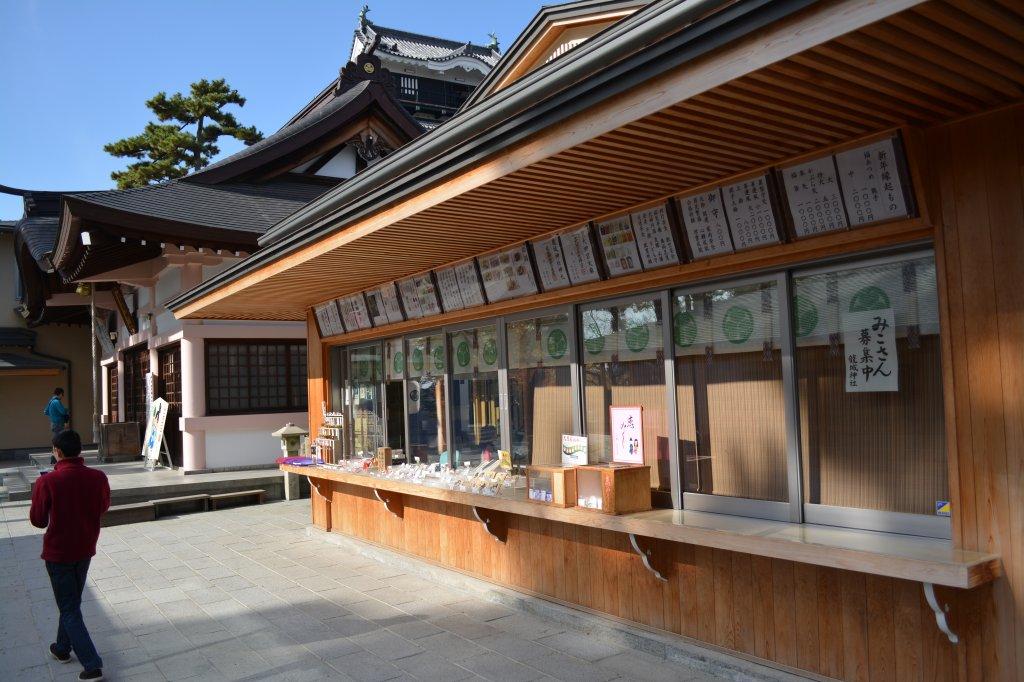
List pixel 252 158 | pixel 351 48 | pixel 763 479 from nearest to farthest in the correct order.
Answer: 1. pixel 763 479
2. pixel 252 158
3. pixel 351 48

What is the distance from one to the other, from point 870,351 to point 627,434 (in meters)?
1.89

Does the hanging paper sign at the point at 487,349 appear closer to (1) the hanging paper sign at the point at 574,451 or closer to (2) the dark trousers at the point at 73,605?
(1) the hanging paper sign at the point at 574,451

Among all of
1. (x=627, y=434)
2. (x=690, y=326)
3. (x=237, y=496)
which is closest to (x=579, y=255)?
(x=690, y=326)

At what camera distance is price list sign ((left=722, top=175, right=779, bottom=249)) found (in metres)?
4.60

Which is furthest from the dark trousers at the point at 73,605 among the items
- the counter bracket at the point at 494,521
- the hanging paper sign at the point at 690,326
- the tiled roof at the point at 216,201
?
the tiled roof at the point at 216,201

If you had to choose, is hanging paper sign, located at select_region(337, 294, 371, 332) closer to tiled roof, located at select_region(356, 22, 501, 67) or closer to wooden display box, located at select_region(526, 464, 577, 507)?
wooden display box, located at select_region(526, 464, 577, 507)

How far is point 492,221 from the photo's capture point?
5840 mm

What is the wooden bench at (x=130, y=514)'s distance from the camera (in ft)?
40.1

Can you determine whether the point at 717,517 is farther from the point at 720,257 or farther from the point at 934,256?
the point at 934,256

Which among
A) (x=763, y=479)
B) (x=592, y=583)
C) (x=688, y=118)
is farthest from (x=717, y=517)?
(x=688, y=118)

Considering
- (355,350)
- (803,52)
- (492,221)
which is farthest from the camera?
(355,350)

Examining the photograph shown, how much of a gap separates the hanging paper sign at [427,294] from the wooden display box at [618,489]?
2.78 meters

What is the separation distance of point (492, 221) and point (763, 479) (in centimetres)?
256

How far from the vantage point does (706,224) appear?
497cm
